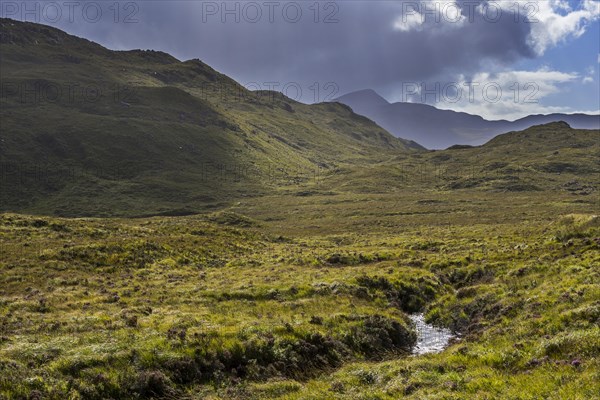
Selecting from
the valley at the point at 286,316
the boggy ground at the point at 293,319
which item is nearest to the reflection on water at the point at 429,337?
the valley at the point at 286,316

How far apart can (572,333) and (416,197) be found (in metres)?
146

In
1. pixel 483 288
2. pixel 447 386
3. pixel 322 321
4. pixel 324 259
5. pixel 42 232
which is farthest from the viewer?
pixel 42 232

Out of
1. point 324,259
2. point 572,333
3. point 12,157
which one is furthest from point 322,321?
point 12,157

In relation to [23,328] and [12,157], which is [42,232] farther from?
[12,157]

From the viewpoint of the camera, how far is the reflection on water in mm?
22219

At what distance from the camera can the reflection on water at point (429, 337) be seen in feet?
72.9

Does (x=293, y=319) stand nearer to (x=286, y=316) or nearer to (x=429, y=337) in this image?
(x=286, y=316)

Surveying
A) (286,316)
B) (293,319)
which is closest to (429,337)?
(293,319)

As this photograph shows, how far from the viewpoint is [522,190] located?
171625 millimetres

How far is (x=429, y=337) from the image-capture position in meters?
24.2

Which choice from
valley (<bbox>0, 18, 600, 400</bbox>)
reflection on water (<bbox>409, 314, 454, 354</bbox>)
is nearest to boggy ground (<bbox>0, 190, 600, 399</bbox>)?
valley (<bbox>0, 18, 600, 400</bbox>)

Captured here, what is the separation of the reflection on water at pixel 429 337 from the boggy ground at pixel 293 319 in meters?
0.70

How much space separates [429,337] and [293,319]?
27.2 ft

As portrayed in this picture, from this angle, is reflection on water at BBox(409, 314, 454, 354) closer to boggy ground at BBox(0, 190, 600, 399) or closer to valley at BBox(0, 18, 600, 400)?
valley at BBox(0, 18, 600, 400)
